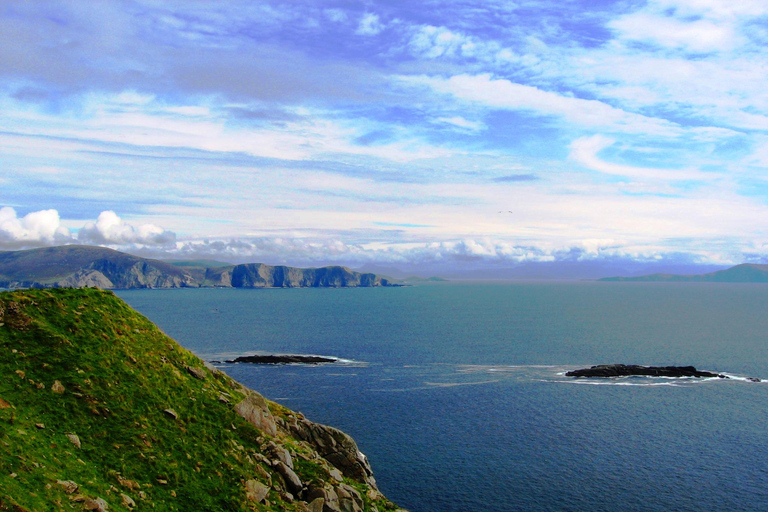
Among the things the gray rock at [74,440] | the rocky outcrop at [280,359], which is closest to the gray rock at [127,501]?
the gray rock at [74,440]

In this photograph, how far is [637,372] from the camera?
13075cm

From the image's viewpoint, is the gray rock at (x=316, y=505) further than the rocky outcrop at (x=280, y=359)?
No

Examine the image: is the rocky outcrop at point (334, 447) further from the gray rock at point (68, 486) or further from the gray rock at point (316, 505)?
the gray rock at point (68, 486)

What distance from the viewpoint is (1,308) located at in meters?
38.9

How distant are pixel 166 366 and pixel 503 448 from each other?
171 feet

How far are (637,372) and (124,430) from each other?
12768cm

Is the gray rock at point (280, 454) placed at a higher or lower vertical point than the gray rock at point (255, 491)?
higher

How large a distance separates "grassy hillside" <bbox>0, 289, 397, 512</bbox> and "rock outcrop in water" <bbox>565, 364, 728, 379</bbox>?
3925 inches

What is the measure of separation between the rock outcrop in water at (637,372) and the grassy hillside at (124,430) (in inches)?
3925

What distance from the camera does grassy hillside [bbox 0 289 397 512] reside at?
29.0 meters

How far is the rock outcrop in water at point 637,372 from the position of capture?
12825cm

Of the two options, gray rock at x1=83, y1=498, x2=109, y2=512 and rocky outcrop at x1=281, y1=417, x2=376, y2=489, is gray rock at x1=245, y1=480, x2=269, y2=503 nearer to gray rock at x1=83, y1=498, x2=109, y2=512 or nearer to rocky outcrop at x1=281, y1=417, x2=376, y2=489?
gray rock at x1=83, y1=498, x2=109, y2=512

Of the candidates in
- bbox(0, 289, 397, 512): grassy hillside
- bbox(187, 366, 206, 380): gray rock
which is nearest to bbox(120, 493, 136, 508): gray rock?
bbox(0, 289, 397, 512): grassy hillside

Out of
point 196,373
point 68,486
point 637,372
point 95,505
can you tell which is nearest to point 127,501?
point 95,505
